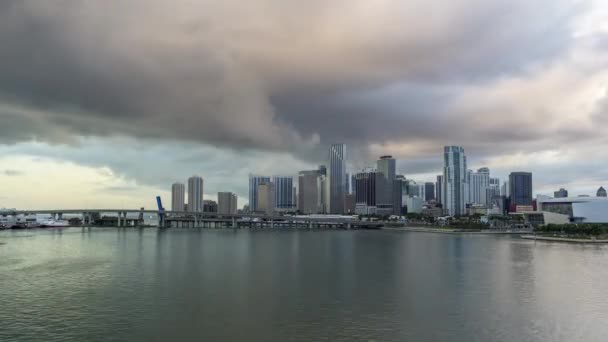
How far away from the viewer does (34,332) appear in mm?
24734

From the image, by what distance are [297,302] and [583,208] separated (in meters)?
169

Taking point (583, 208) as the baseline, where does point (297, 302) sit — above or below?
below

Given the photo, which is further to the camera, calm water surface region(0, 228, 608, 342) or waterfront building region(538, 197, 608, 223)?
waterfront building region(538, 197, 608, 223)

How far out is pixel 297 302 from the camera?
107 ft

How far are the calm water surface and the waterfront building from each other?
129 m

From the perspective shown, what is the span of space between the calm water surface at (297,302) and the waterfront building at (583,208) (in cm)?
12943

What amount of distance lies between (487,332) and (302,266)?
30763 mm

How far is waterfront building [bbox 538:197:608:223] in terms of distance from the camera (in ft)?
540

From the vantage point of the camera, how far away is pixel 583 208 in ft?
551

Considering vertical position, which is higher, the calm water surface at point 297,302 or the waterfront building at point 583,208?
the waterfront building at point 583,208

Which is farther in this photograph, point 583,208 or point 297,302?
point 583,208

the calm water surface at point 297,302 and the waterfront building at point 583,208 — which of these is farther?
the waterfront building at point 583,208

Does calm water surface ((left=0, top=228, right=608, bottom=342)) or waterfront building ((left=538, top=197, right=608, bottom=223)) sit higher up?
waterfront building ((left=538, top=197, right=608, bottom=223))

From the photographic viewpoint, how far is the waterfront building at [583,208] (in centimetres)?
16462
